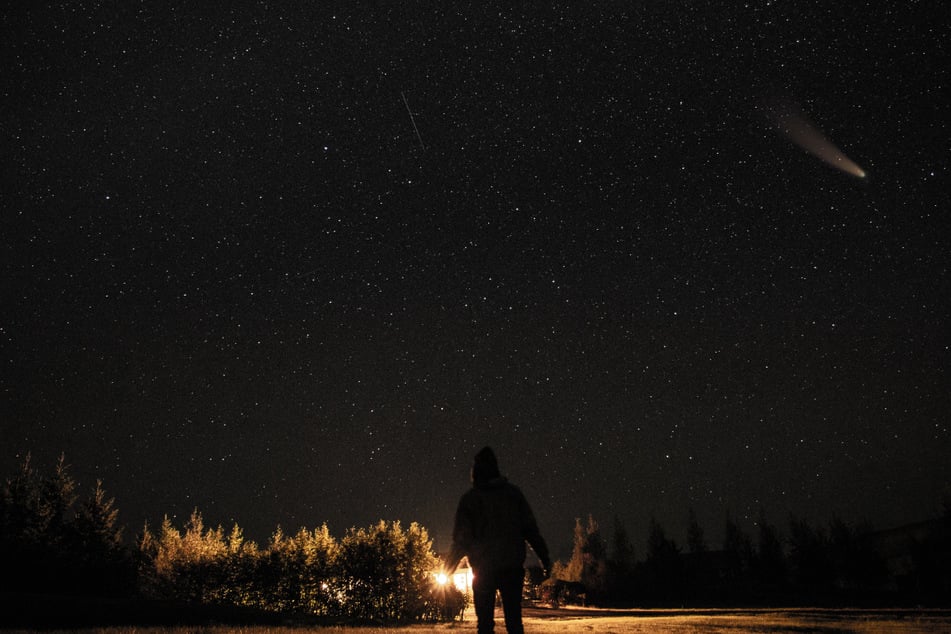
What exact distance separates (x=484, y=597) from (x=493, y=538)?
1.95 feet

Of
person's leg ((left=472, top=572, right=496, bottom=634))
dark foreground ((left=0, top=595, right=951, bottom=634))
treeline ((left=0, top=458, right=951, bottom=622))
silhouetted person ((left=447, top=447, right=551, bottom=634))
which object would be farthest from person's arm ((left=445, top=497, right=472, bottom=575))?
treeline ((left=0, top=458, right=951, bottom=622))

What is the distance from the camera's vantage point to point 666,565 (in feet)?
256

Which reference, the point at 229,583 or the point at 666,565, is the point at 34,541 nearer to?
the point at 229,583

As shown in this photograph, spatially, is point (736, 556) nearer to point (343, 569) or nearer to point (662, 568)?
point (662, 568)

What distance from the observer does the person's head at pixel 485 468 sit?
6.00m

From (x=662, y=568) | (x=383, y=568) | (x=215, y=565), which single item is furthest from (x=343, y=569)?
(x=662, y=568)

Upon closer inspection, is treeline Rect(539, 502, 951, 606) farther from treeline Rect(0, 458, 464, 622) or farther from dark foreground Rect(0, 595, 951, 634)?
dark foreground Rect(0, 595, 951, 634)

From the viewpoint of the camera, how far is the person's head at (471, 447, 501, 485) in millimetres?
6004

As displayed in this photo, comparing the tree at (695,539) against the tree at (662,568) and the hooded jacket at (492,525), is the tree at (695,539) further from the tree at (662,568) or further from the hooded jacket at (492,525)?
the hooded jacket at (492,525)

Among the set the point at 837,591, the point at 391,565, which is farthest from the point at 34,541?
the point at 837,591

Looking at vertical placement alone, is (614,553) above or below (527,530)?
below

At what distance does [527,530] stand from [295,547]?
5818 cm

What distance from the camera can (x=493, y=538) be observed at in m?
5.86

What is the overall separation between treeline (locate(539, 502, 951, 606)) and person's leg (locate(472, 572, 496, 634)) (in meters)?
55.7
